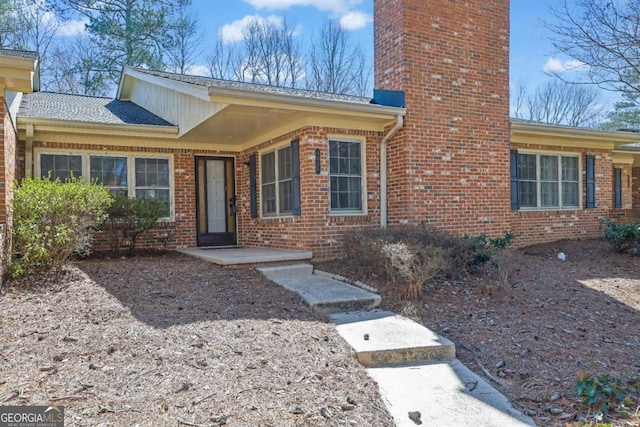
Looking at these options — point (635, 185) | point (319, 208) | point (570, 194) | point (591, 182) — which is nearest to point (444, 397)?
point (319, 208)

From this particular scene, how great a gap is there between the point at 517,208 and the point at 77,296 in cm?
840

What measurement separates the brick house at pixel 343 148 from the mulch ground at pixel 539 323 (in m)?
1.61

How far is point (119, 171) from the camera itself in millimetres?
9164

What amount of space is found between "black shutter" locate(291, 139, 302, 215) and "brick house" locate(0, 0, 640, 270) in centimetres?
3

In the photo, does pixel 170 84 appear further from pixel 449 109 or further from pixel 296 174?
pixel 449 109

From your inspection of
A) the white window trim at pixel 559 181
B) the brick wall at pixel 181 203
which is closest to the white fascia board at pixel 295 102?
the brick wall at pixel 181 203

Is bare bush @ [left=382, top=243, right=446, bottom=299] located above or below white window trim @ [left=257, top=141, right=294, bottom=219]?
below

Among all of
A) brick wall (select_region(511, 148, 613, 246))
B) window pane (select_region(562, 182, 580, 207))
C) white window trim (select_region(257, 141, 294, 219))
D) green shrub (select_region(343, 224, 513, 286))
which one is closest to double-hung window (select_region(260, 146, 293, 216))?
white window trim (select_region(257, 141, 294, 219))

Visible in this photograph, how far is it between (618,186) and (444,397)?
12.4 m

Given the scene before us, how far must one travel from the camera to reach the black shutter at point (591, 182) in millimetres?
11008

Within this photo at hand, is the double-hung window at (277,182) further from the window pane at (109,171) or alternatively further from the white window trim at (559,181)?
the white window trim at (559,181)

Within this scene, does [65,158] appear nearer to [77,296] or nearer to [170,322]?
[77,296]

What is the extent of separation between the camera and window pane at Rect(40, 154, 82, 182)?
8.49 m

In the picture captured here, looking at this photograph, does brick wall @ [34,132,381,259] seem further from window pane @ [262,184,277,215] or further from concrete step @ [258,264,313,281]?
concrete step @ [258,264,313,281]
